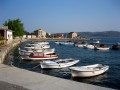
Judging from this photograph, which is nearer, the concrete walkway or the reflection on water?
the concrete walkway

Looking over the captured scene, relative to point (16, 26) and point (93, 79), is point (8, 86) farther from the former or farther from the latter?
point (16, 26)

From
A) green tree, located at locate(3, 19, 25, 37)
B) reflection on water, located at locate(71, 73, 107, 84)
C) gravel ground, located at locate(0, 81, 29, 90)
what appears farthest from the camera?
green tree, located at locate(3, 19, 25, 37)

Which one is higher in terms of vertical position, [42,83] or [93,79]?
[42,83]

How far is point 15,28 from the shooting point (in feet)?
332

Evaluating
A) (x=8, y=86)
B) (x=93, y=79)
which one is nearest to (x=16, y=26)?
(x=93, y=79)

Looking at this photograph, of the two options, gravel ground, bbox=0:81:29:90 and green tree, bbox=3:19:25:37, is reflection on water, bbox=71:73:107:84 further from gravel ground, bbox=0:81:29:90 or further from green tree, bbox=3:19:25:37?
green tree, bbox=3:19:25:37

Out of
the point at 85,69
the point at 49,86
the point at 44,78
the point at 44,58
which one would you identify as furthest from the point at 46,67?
the point at 49,86

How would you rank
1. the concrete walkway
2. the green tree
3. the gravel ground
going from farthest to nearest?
the green tree, the concrete walkway, the gravel ground

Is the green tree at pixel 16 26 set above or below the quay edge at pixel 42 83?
above

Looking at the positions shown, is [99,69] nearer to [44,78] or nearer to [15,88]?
[44,78]

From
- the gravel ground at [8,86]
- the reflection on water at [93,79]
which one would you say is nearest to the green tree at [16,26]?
the reflection on water at [93,79]

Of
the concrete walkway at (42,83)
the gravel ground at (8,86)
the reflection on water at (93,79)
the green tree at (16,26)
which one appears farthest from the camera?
the green tree at (16,26)

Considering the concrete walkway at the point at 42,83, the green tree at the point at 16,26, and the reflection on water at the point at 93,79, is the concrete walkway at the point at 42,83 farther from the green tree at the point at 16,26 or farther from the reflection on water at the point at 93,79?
the green tree at the point at 16,26

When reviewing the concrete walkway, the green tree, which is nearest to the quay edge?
the concrete walkway
